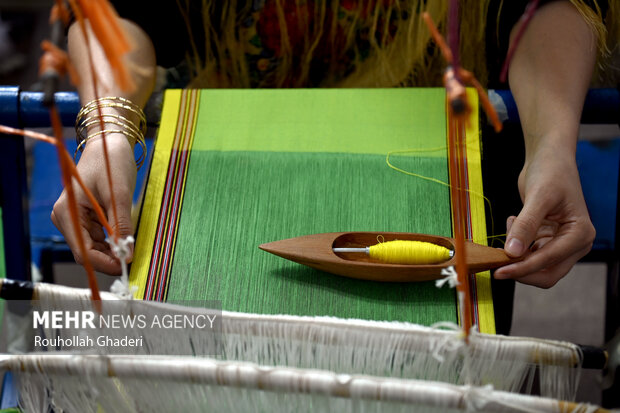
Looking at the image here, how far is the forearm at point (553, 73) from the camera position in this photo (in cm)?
80

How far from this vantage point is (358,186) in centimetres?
84

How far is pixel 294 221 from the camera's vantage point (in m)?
0.81

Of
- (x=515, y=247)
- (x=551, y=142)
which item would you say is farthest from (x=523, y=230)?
(x=551, y=142)

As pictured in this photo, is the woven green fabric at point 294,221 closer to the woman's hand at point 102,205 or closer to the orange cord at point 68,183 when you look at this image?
the woman's hand at point 102,205

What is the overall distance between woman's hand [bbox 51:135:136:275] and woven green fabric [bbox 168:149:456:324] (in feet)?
0.26

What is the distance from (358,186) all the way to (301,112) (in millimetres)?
168

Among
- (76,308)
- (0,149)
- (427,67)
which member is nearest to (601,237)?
(427,67)

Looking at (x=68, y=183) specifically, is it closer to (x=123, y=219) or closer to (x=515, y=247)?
(x=123, y=219)

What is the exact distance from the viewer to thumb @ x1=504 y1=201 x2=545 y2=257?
720mm

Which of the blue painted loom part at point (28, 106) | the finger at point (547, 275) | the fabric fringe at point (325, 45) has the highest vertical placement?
the fabric fringe at point (325, 45)

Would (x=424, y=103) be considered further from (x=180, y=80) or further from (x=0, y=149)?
(x=0, y=149)

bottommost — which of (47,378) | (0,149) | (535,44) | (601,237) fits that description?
(47,378)

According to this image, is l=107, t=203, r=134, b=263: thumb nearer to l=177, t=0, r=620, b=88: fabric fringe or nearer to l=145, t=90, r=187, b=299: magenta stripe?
l=145, t=90, r=187, b=299: magenta stripe

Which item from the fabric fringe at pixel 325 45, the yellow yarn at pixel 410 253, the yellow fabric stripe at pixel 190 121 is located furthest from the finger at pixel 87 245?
the fabric fringe at pixel 325 45
